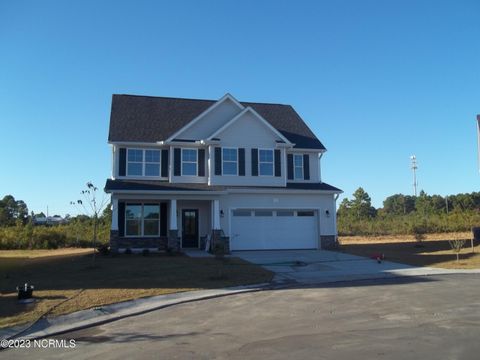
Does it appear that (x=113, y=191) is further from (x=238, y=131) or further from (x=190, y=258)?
(x=238, y=131)

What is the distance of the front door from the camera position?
25984mm

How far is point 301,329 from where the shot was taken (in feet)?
26.4

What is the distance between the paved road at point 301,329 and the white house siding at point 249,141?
548 inches

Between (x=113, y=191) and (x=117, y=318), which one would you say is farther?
(x=113, y=191)

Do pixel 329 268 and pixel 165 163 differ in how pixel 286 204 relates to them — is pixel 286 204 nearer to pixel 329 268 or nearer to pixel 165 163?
pixel 165 163

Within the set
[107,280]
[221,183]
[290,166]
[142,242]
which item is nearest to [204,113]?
[221,183]

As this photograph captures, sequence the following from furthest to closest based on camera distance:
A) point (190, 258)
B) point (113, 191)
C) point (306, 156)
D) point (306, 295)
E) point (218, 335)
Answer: point (306, 156) → point (113, 191) → point (190, 258) → point (306, 295) → point (218, 335)

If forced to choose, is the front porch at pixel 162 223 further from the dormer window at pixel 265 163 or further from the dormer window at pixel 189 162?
the dormer window at pixel 265 163

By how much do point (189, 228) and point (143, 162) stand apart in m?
4.48

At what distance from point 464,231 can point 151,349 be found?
39.4 m

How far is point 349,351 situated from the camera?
6.52 metres

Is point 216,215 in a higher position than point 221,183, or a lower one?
lower

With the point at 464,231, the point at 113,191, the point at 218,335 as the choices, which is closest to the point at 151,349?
the point at 218,335

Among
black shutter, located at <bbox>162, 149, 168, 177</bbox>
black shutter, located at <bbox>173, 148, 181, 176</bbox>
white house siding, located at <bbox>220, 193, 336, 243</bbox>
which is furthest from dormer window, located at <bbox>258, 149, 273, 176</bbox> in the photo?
black shutter, located at <bbox>162, 149, 168, 177</bbox>
